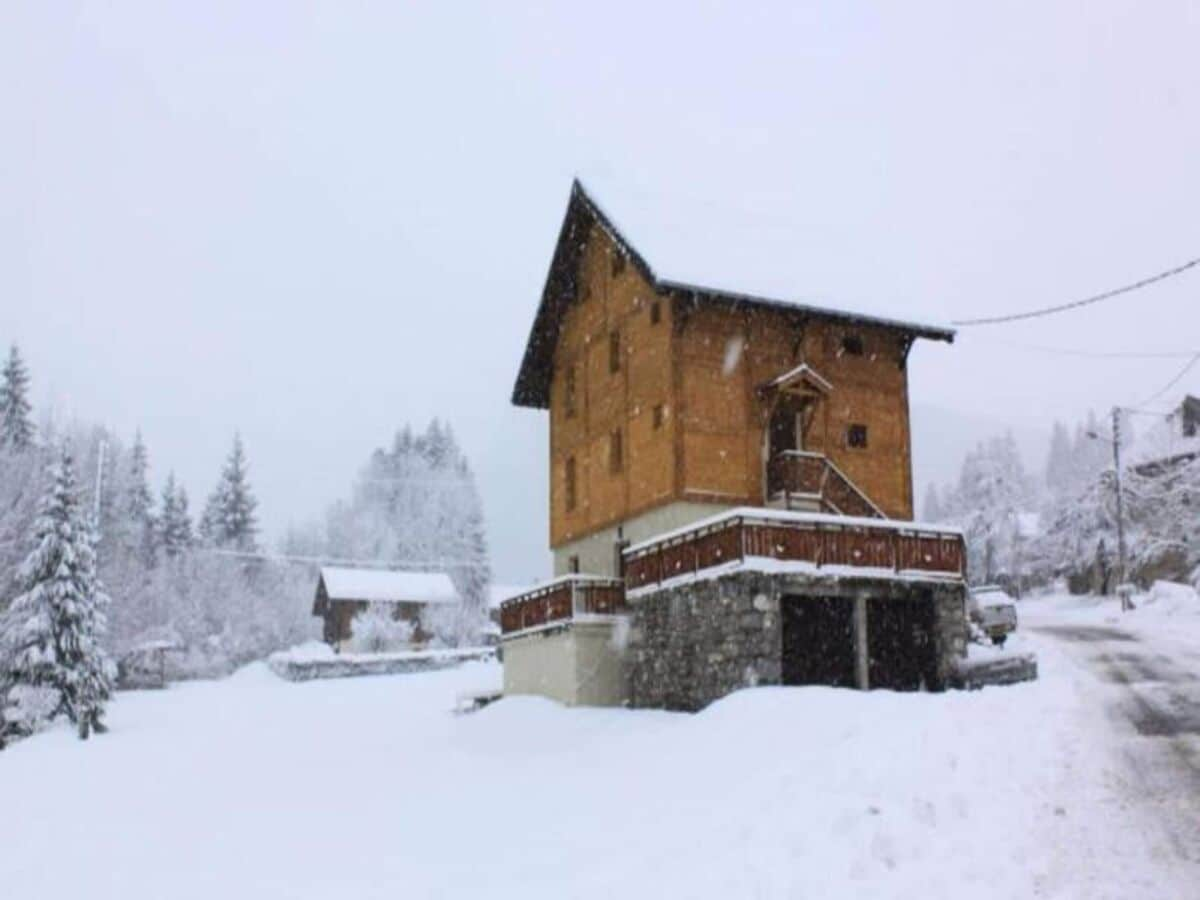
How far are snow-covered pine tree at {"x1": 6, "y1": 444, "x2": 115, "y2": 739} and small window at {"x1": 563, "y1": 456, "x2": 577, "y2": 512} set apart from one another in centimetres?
1587

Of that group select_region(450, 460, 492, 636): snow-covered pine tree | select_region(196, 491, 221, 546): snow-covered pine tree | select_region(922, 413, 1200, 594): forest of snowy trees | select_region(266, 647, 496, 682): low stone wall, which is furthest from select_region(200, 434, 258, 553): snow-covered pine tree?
select_region(922, 413, 1200, 594): forest of snowy trees

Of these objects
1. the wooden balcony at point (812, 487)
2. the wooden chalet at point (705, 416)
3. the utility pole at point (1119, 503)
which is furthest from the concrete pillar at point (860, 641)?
the utility pole at point (1119, 503)

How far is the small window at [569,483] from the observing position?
110 feet

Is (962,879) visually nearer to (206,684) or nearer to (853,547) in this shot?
(853,547)

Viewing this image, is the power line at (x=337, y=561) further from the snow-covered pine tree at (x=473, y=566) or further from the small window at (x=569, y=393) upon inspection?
the small window at (x=569, y=393)

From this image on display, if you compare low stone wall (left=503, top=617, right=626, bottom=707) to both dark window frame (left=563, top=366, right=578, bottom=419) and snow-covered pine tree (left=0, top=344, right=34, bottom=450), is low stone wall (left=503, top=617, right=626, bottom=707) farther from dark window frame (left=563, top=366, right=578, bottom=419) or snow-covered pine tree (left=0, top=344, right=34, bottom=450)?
snow-covered pine tree (left=0, top=344, right=34, bottom=450)

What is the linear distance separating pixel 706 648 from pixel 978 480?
2688 inches

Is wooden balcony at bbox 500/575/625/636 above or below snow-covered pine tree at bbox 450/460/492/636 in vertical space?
below

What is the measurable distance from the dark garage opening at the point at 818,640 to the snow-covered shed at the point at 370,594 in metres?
52.1

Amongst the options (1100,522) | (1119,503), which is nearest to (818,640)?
(1119,503)

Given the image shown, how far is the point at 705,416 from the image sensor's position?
91.0 ft

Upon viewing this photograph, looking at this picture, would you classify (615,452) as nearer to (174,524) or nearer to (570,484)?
(570,484)

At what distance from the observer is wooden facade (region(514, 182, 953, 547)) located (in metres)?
27.7

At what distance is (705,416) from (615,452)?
388 cm
